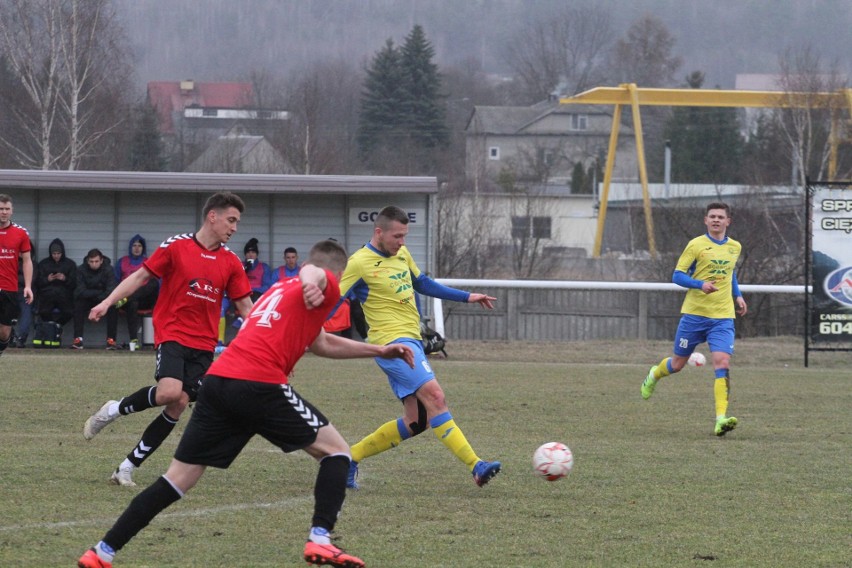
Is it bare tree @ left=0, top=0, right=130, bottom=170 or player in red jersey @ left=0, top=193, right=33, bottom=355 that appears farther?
bare tree @ left=0, top=0, right=130, bottom=170

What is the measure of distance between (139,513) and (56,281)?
14.7 m

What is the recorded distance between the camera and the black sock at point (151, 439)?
776 cm

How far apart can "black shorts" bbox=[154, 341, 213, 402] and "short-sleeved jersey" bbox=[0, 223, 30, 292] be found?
5819 mm

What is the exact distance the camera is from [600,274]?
41688 mm

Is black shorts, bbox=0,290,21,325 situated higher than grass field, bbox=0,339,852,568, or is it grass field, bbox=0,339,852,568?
black shorts, bbox=0,290,21,325

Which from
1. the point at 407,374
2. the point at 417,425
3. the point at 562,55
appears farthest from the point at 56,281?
the point at 562,55

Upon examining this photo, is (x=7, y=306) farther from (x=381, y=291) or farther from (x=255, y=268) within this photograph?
(x=255, y=268)

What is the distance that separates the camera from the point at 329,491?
5.55 metres

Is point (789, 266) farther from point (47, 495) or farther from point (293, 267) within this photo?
point (47, 495)

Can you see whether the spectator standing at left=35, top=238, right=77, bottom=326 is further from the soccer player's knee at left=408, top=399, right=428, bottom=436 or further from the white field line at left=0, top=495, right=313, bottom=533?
the white field line at left=0, top=495, right=313, bottom=533

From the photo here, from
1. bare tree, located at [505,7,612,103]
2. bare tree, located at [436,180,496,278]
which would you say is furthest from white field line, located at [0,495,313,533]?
bare tree, located at [505,7,612,103]

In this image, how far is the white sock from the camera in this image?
5.43 meters

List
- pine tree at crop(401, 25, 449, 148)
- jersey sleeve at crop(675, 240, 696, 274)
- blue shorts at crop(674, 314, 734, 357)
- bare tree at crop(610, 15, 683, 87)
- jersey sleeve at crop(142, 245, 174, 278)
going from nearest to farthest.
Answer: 1. jersey sleeve at crop(142, 245, 174, 278)
2. blue shorts at crop(674, 314, 734, 357)
3. jersey sleeve at crop(675, 240, 696, 274)
4. pine tree at crop(401, 25, 449, 148)
5. bare tree at crop(610, 15, 683, 87)

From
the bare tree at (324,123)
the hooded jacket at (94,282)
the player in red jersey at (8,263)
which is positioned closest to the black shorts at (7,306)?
the player in red jersey at (8,263)
